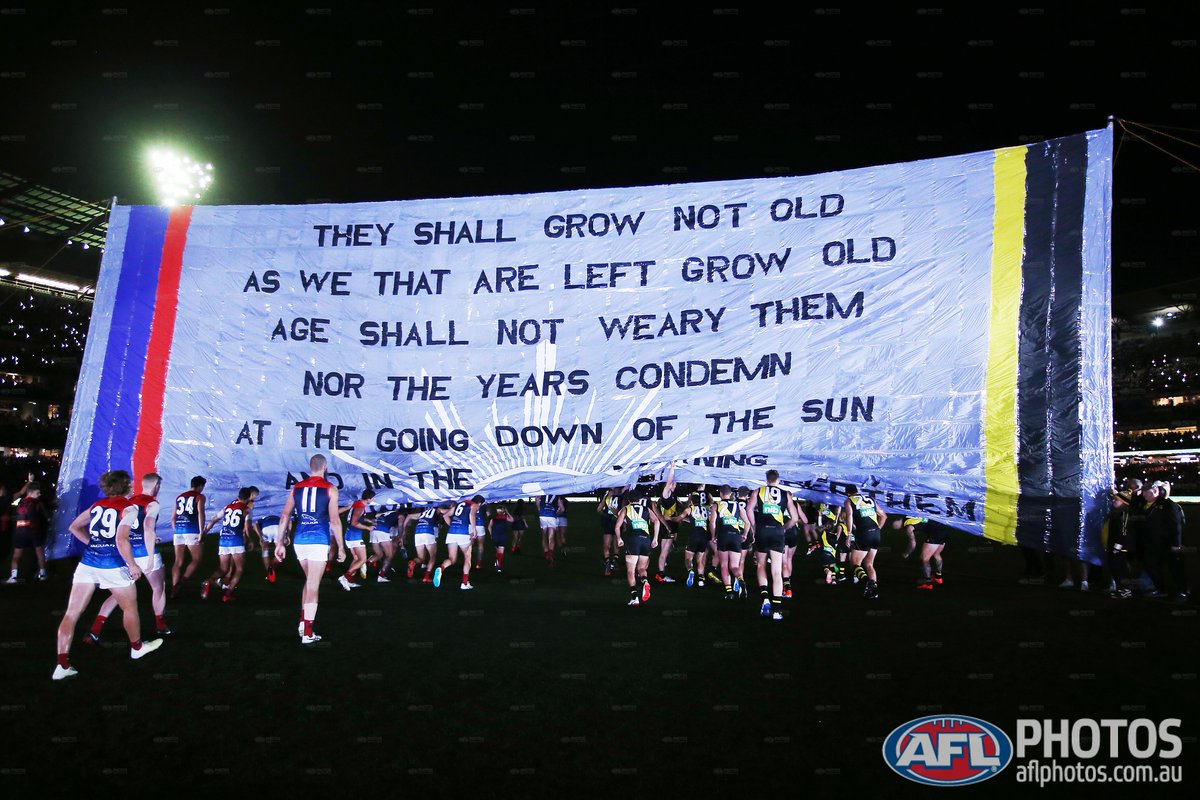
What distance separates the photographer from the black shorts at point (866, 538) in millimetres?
11539

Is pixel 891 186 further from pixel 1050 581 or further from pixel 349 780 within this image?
pixel 1050 581

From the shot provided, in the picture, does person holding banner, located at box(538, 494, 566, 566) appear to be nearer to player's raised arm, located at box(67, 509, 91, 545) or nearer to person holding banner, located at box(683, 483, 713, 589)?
person holding banner, located at box(683, 483, 713, 589)

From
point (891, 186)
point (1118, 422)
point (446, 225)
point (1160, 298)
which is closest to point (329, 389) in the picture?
point (446, 225)

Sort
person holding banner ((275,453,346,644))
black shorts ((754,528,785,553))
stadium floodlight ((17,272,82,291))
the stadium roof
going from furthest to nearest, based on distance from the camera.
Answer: stadium floodlight ((17,272,82,291)), the stadium roof, black shorts ((754,528,785,553)), person holding banner ((275,453,346,644))

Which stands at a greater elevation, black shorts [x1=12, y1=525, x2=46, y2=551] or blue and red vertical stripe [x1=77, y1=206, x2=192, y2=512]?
blue and red vertical stripe [x1=77, y1=206, x2=192, y2=512]

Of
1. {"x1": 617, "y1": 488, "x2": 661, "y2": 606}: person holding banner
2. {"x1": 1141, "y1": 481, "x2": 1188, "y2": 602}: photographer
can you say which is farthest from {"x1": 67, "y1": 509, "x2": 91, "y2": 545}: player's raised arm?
{"x1": 1141, "y1": 481, "x2": 1188, "y2": 602}: photographer

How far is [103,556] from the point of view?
711 centimetres

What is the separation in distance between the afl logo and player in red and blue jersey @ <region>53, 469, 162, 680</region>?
22.4 ft

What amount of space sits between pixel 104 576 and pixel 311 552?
196cm

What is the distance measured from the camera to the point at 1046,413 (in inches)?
241

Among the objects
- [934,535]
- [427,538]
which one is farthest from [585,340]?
[934,535]

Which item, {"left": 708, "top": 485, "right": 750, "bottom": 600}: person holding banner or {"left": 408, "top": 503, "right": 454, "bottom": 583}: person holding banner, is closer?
{"left": 708, "top": 485, "right": 750, "bottom": 600}: person holding banner

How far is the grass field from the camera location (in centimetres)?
466

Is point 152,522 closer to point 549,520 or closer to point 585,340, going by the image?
point 585,340
